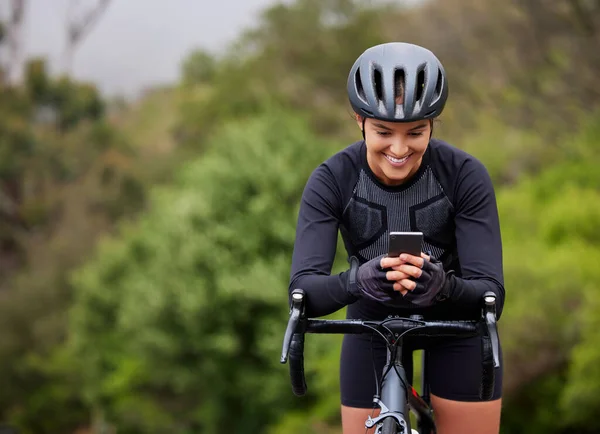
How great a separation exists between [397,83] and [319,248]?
0.79 m

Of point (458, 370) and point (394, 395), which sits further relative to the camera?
point (458, 370)

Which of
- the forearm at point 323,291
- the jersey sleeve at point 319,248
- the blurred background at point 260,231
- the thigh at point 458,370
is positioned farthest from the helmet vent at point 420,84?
the blurred background at point 260,231

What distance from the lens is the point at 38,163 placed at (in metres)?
64.1

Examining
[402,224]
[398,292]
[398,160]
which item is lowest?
[398,292]

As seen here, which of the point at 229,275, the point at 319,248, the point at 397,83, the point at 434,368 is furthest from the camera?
the point at 229,275

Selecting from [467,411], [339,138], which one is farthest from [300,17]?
[467,411]

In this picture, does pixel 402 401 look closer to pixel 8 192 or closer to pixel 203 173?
pixel 203 173

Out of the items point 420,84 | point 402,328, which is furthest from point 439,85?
point 402,328

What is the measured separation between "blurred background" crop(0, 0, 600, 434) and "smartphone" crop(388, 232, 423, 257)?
1539cm

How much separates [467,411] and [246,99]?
4794 cm

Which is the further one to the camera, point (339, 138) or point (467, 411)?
point (339, 138)

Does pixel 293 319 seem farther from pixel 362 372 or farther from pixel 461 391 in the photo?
pixel 461 391

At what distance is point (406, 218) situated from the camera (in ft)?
12.7

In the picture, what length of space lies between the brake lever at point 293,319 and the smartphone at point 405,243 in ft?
1.59
